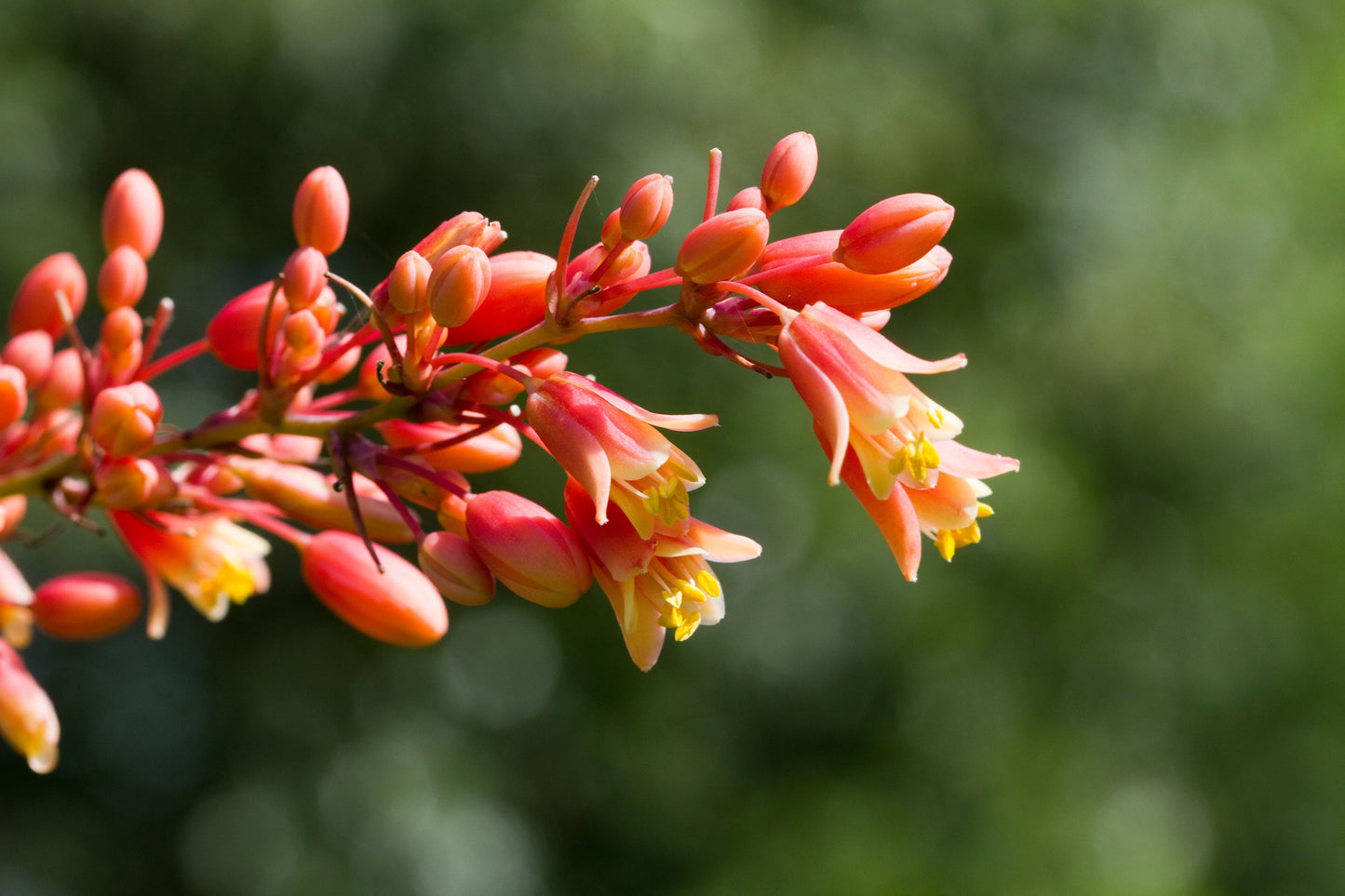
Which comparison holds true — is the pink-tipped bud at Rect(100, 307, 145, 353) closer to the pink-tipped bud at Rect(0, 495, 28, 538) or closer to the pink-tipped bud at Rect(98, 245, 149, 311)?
the pink-tipped bud at Rect(98, 245, 149, 311)

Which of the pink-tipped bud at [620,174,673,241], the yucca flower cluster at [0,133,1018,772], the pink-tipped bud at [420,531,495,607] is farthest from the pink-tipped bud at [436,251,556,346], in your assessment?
the pink-tipped bud at [420,531,495,607]

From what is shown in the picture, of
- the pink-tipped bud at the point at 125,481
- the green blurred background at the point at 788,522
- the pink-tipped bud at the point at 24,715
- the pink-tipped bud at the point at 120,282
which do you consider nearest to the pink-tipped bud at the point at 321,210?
the pink-tipped bud at the point at 120,282

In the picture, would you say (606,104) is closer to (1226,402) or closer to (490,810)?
(490,810)

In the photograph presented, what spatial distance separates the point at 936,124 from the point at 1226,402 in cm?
340

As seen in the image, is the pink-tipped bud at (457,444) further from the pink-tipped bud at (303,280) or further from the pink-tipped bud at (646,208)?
the pink-tipped bud at (646,208)

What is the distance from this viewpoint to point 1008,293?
336 inches

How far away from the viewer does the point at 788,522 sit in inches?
275

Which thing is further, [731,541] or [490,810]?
[490,810]

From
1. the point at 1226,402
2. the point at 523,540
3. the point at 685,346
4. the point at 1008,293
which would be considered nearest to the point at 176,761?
the point at 685,346

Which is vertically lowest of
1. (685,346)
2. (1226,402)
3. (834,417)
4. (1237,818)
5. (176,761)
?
(1237,818)

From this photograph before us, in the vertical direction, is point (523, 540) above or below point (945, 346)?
above

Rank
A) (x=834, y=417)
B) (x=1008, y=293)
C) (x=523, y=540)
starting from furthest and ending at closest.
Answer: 1. (x=1008, y=293)
2. (x=523, y=540)
3. (x=834, y=417)

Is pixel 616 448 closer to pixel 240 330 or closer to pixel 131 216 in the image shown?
pixel 240 330

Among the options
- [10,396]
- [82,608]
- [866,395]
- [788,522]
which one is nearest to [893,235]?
[866,395]
